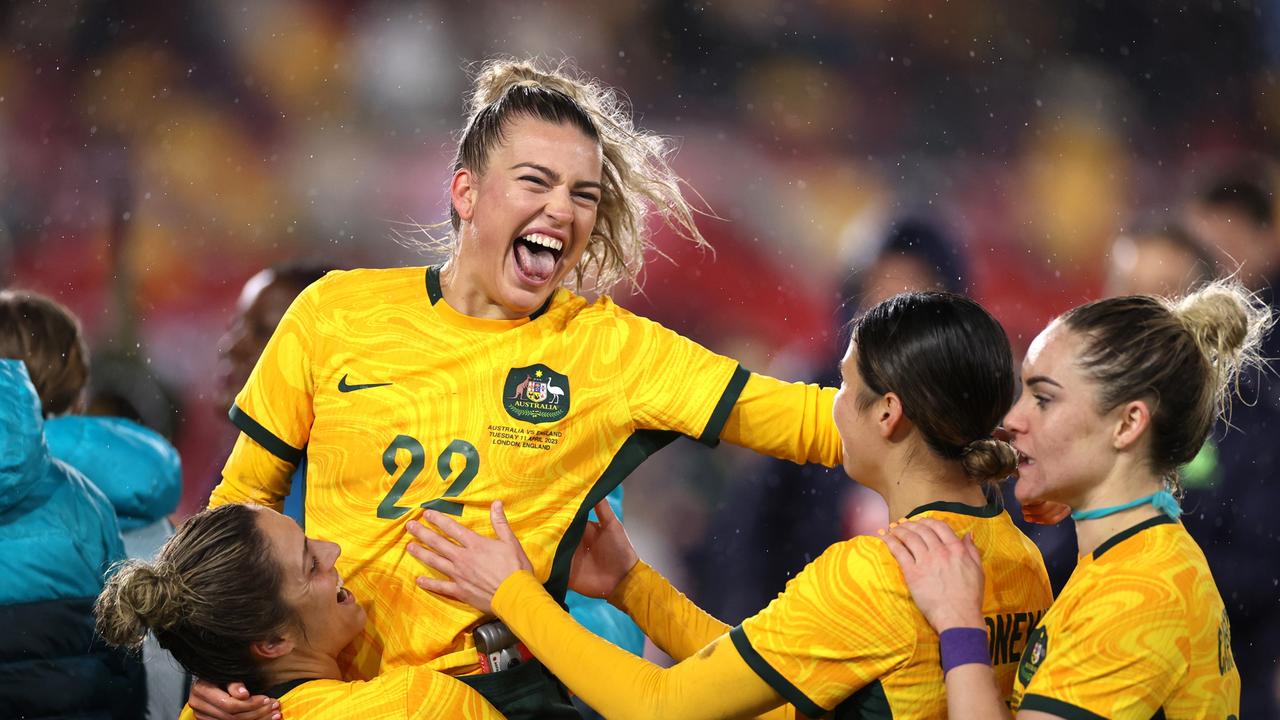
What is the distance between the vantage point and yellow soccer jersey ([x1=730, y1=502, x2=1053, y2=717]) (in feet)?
5.50

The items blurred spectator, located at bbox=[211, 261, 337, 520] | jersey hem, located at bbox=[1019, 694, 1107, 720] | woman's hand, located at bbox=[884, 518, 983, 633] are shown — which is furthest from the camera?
blurred spectator, located at bbox=[211, 261, 337, 520]

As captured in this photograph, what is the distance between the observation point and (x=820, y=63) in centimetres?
620

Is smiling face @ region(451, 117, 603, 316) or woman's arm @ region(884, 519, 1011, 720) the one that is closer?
woman's arm @ region(884, 519, 1011, 720)

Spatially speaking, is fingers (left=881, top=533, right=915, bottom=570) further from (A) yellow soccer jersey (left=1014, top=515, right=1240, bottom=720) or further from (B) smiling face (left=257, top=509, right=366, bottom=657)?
(B) smiling face (left=257, top=509, right=366, bottom=657)

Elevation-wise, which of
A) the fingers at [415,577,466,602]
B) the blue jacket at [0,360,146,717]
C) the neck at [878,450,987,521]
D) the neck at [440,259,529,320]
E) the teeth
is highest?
the teeth

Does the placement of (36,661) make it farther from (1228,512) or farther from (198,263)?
(198,263)

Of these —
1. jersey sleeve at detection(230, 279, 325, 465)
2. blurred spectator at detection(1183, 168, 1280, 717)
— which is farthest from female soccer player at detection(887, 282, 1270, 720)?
blurred spectator at detection(1183, 168, 1280, 717)

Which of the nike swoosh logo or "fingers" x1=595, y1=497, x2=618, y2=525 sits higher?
the nike swoosh logo

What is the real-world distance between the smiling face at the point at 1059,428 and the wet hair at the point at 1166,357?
2 centimetres

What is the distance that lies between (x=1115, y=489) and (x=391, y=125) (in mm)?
5301

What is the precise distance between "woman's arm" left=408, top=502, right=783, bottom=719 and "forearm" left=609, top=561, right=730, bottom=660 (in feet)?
1.21

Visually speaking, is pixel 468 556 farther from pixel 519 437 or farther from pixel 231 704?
pixel 231 704

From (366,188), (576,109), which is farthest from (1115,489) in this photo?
(366,188)

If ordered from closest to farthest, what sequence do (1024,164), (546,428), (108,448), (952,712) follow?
A: (952,712)
(546,428)
(108,448)
(1024,164)
